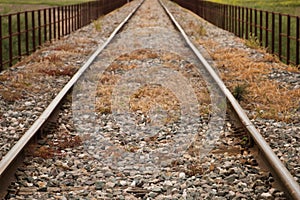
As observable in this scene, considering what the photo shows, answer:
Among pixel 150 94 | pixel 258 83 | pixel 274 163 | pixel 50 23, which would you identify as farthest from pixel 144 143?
pixel 50 23

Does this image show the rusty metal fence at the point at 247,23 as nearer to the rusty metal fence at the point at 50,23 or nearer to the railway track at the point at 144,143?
the rusty metal fence at the point at 50,23

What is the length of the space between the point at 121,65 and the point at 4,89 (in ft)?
10.7

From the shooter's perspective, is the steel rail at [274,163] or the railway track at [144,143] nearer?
the steel rail at [274,163]

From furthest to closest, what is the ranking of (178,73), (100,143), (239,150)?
(178,73)
(100,143)
(239,150)

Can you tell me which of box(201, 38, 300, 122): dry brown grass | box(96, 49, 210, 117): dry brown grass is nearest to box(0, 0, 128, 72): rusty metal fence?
box(96, 49, 210, 117): dry brown grass

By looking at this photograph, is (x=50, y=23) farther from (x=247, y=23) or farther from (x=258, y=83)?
(x=258, y=83)

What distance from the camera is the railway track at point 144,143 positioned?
17.7 ft

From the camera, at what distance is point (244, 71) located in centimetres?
1202

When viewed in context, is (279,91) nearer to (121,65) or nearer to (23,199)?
(121,65)

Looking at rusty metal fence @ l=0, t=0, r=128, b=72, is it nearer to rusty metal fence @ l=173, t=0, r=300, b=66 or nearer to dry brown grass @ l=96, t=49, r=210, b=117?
dry brown grass @ l=96, t=49, r=210, b=117

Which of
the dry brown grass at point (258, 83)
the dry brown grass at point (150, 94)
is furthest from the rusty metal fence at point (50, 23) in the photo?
the dry brown grass at point (258, 83)

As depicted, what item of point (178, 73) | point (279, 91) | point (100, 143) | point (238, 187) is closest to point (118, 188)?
point (238, 187)

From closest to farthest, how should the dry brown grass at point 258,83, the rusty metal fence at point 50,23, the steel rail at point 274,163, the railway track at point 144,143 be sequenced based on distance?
the steel rail at point 274,163 → the railway track at point 144,143 → the dry brown grass at point 258,83 → the rusty metal fence at point 50,23

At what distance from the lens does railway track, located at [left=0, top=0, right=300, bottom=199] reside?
5387 millimetres
